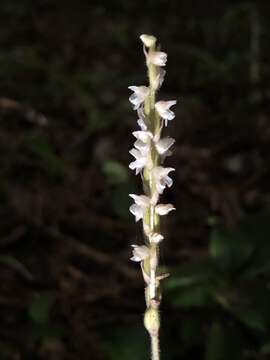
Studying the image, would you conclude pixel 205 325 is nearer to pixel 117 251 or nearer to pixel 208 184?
pixel 117 251

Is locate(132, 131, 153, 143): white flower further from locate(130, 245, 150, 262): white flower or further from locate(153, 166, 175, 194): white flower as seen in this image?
locate(130, 245, 150, 262): white flower

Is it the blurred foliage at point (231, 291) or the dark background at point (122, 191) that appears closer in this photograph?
the blurred foliage at point (231, 291)

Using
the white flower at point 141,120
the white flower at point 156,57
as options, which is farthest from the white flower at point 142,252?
the white flower at point 156,57

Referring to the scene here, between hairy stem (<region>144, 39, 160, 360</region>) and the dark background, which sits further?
the dark background

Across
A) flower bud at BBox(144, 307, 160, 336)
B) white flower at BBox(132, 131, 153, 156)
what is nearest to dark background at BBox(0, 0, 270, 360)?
flower bud at BBox(144, 307, 160, 336)

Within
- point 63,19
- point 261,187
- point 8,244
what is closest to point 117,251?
point 8,244

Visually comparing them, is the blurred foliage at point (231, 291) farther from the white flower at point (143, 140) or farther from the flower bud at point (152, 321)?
the white flower at point (143, 140)

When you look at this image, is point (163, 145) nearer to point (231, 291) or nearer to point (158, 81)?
point (158, 81)
